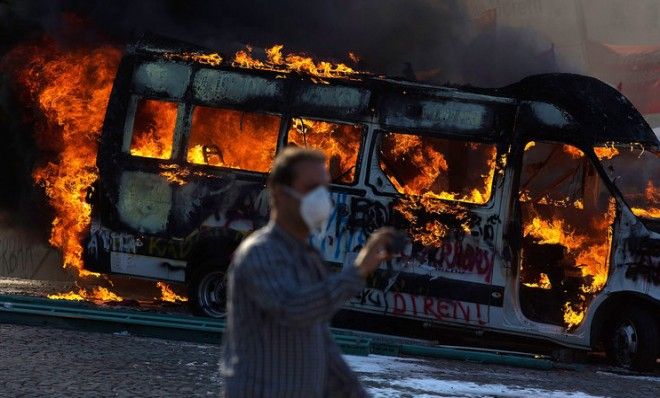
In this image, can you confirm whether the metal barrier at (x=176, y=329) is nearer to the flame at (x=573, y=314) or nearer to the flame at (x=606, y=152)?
the flame at (x=573, y=314)

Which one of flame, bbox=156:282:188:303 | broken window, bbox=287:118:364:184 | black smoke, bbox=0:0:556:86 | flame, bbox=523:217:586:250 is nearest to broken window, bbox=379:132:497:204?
broken window, bbox=287:118:364:184

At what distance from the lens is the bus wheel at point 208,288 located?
10.3m

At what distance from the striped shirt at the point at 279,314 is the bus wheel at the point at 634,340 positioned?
271 inches

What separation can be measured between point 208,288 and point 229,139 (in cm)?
157

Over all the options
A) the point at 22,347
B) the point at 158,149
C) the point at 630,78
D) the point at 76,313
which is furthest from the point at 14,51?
the point at 630,78

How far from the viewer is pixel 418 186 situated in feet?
32.9

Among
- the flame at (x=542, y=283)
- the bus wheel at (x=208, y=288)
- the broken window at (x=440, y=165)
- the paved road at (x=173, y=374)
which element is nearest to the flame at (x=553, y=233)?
the flame at (x=542, y=283)

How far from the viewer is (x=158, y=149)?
1055 cm

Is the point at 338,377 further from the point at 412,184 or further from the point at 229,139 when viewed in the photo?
the point at 229,139

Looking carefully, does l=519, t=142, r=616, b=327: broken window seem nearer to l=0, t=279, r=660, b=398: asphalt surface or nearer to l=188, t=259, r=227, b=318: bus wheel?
l=0, t=279, r=660, b=398: asphalt surface

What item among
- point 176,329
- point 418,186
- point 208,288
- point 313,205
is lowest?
point 176,329

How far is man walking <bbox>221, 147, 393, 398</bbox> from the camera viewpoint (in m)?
3.04

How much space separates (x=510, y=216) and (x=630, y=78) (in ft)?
55.1

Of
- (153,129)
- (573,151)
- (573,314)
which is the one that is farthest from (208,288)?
(573,151)
